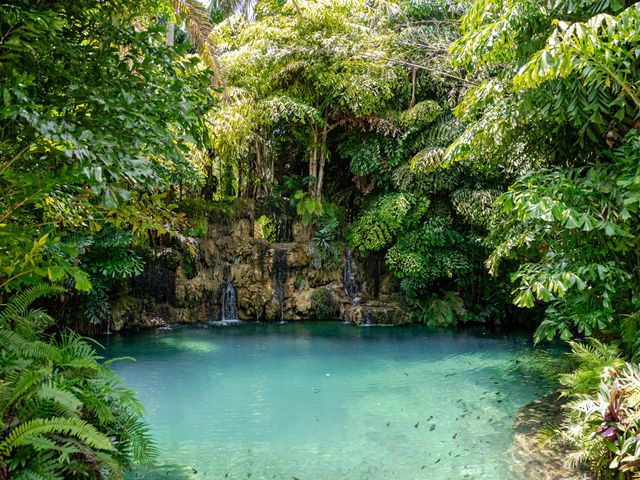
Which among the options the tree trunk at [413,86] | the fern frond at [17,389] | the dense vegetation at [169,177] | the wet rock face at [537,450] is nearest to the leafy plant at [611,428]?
the dense vegetation at [169,177]

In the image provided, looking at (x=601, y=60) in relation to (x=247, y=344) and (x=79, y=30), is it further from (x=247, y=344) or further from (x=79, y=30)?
(x=247, y=344)

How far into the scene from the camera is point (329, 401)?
20.9 feet

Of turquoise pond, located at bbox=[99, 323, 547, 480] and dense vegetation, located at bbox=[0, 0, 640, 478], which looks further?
turquoise pond, located at bbox=[99, 323, 547, 480]

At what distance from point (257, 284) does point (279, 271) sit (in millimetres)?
700

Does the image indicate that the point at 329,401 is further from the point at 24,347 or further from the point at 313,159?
the point at 313,159

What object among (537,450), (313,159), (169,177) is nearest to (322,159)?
(313,159)

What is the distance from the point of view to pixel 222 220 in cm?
1348

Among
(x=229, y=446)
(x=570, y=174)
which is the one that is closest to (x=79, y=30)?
(x=229, y=446)

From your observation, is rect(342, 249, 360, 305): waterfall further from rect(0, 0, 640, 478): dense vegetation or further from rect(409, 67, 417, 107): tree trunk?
rect(409, 67, 417, 107): tree trunk

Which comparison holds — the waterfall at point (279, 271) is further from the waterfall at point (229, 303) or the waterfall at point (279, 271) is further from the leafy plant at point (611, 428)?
the leafy plant at point (611, 428)

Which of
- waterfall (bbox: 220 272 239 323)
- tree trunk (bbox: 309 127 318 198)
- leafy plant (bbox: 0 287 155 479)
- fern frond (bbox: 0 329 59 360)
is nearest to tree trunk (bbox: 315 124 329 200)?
tree trunk (bbox: 309 127 318 198)

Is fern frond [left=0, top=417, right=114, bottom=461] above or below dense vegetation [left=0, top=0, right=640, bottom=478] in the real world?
below

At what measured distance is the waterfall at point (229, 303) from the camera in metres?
12.7

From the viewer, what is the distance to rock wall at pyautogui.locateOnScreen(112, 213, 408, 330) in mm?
12172
